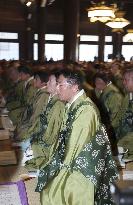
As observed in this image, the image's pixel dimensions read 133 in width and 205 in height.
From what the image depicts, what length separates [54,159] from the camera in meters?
3.25

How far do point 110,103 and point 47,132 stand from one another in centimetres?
191

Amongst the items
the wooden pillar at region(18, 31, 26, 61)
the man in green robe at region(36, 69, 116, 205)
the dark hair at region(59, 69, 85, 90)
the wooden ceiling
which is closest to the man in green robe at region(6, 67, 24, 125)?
the dark hair at region(59, 69, 85, 90)

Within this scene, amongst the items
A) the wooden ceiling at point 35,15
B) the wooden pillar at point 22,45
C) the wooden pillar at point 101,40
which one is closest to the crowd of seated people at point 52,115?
the wooden ceiling at point 35,15

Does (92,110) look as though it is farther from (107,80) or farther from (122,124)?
(107,80)

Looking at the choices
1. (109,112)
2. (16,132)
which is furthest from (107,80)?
(16,132)

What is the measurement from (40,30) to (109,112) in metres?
12.8

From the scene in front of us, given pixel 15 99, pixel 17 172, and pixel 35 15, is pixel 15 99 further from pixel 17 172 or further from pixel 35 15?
pixel 35 15

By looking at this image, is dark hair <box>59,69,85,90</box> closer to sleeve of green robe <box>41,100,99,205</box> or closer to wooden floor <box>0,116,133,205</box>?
sleeve of green robe <box>41,100,99,205</box>

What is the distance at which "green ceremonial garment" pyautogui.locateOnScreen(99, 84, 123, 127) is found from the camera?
6172 mm

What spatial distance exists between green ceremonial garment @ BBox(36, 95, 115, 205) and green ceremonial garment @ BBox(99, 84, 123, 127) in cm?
309

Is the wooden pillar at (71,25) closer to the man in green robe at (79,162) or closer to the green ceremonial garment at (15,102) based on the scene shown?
the green ceremonial garment at (15,102)

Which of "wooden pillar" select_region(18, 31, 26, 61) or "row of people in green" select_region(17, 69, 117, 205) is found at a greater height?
"wooden pillar" select_region(18, 31, 26, 61)

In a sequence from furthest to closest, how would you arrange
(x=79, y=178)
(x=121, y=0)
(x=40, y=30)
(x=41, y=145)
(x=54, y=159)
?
1. (x=40, y=30)
2. (x=121, y=0)
3. (x=41, y=145)
4. (x=54, y=159)
5. (x=79, y=178)

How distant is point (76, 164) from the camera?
9.38 ft
